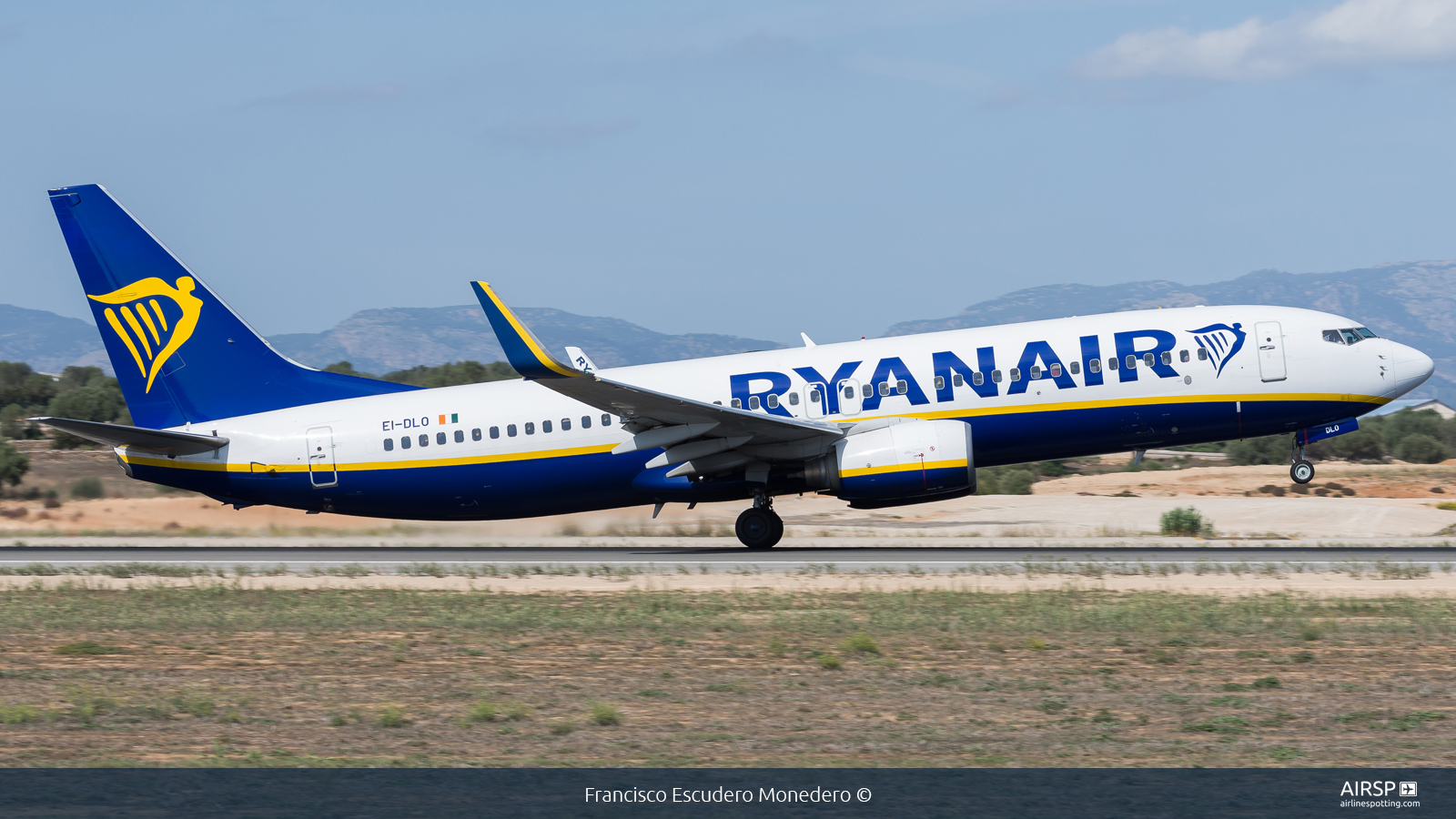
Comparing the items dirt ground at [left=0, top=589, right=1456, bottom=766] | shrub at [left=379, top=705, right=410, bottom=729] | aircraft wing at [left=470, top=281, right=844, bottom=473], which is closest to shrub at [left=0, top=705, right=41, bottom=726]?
dirt ground at [left=0, top=589, right=1456, bottom=766]

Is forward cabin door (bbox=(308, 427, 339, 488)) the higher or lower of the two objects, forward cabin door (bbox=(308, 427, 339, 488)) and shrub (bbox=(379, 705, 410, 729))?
the higher

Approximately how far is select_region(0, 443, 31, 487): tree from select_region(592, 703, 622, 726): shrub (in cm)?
4254

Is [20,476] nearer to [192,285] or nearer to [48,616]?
[192,285]

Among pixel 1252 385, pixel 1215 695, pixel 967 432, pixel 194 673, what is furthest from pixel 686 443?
pixel 1215 695

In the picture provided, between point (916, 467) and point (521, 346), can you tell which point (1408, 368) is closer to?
point (916, 467)

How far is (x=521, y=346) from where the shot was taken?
2327cm

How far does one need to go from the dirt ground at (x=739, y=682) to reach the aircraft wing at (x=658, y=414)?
17.3ft

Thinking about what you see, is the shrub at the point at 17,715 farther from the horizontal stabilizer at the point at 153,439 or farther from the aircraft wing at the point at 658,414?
the horizontal stabilizer at the point at 153,439

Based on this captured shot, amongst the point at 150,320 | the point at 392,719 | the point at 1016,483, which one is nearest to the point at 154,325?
the point at 150,320

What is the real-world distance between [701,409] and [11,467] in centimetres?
3352

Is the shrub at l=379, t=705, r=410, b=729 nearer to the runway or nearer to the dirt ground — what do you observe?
the dirt ground

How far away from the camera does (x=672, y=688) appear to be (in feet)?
41.4

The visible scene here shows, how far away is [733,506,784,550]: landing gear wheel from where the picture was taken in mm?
26844
